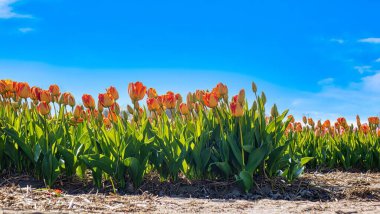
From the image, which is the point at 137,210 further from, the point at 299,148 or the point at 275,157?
→ the point at 299,148

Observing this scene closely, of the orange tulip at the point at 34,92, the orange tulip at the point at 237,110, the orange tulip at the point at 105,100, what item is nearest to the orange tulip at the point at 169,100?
the orange tulip at the point at 105,100

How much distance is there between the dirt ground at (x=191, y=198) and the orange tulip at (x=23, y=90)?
865mm

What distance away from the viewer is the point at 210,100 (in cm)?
462

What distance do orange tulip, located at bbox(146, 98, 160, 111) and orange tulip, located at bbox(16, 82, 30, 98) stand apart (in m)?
1.29

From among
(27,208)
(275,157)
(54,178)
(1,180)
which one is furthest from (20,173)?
(275,157)

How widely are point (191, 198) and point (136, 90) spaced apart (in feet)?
3.86

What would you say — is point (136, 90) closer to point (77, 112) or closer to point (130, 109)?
point (130, 109)

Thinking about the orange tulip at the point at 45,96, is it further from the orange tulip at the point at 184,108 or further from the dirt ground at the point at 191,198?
the orange tulip at the point at 184,108

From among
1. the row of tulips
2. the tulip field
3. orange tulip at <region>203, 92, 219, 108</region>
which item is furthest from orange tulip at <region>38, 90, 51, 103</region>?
the row of tulips

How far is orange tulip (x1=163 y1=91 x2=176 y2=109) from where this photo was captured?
196 inches

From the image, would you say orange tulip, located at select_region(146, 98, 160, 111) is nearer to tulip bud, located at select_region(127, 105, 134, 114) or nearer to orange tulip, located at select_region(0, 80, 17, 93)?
tulip bud, located at select_region(127, 105, 134, 114)

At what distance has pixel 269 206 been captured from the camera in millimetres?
4086

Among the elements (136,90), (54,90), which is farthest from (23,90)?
(136,90)

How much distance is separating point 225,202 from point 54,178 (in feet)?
5.87
